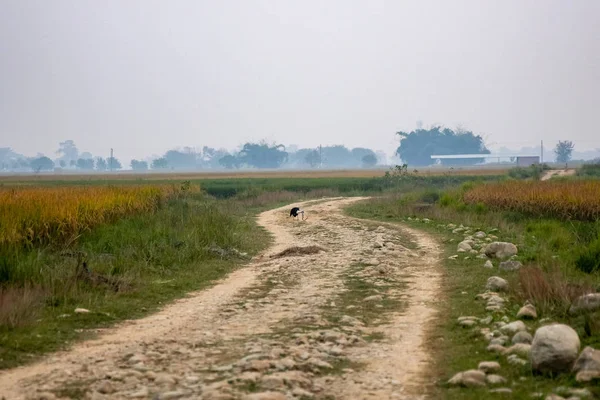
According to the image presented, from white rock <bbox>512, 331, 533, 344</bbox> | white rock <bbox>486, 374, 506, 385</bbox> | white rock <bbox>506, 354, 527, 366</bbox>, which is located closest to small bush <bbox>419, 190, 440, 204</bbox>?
white rock <bbox>512, 331, 533, 344</bbox>

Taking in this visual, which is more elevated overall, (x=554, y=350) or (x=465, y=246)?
(x=554, y=350)

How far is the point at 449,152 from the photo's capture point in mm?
196375

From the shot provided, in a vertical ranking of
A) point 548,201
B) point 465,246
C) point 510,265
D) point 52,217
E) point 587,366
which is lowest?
point 465,246

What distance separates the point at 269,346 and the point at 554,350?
3.38 meters

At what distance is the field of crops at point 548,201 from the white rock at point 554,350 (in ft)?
55.0

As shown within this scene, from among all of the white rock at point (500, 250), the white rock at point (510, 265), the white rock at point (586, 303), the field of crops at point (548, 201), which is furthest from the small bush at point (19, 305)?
the field of crops at point (548, 201)

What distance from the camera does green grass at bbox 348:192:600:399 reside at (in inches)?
303

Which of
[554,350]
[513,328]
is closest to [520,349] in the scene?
[554,350]

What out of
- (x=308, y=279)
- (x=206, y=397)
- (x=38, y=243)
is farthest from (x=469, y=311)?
(x=38, y=243)

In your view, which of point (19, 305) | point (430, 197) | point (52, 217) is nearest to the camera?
point (19, 305)

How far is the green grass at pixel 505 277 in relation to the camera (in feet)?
25.3

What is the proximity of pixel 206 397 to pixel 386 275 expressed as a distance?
29.8 ft

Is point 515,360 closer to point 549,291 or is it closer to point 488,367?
point 488,367

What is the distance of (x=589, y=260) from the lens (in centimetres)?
1501
